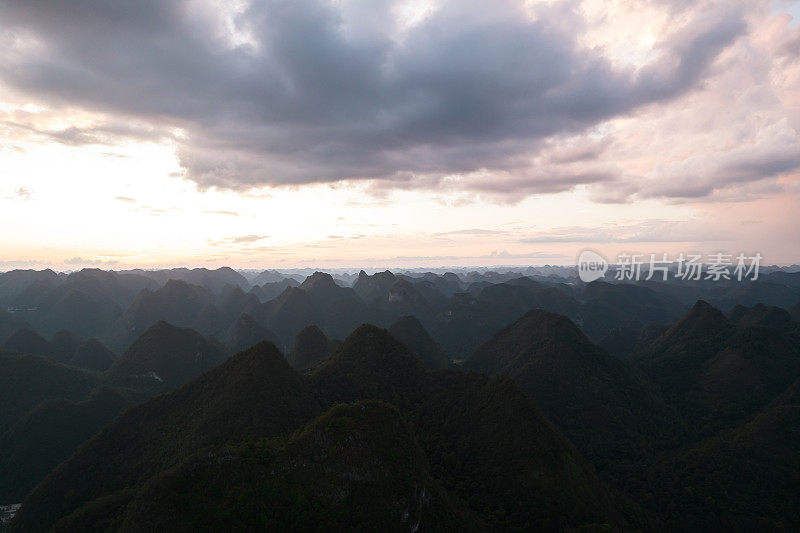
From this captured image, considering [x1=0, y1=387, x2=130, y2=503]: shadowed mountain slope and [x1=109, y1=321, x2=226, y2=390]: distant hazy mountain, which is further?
[x1=109, y1=321, x2=226, y2=390]: distant hazy mountain

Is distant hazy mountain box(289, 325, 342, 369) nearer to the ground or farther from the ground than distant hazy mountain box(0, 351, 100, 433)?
farther from the ground

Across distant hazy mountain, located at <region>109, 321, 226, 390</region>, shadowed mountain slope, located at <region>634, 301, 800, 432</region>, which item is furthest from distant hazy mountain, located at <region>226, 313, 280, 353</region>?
shadowed mountain slope, located at <region>634, 301, 800, 432</region>

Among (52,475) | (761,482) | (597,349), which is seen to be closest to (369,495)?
(52,475)

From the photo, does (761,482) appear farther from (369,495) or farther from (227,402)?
(227,402)

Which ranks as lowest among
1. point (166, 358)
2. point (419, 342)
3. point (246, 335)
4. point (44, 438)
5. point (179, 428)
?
point (44, 438)

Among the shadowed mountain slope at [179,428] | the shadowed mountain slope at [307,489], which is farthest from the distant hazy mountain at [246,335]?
the shadowed mountain slope at [307,489]

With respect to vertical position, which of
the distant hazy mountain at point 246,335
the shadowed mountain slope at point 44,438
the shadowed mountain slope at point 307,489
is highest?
the shadowed mountain slope at point 307,489

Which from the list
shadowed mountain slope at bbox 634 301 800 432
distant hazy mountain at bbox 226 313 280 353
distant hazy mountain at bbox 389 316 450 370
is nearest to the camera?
shadowed mountain slope at bbox 634 301 800 432

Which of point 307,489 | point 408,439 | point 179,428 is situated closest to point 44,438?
point 179,428

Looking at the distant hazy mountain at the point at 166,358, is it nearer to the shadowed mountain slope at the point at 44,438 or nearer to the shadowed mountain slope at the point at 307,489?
the shadowed mountain slope at the point at 44,438

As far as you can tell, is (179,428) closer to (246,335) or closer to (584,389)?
(584,389)

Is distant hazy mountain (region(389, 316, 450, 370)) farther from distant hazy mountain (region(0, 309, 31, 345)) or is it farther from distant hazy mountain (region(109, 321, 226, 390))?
distant hazy mountain (region(0, 309, 31, 345))
